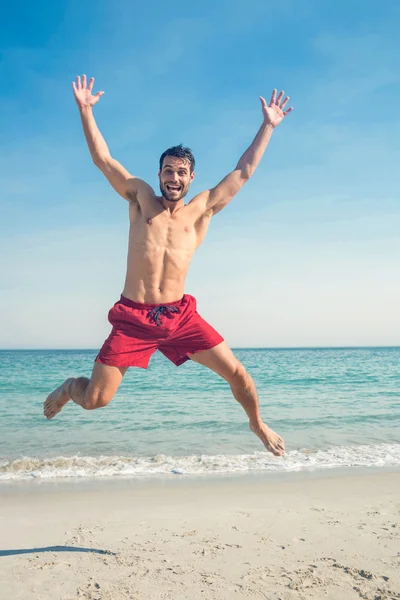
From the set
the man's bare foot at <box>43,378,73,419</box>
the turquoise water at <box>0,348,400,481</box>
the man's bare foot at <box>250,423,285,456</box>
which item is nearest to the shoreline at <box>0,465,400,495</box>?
Answer: the turquoise water at <box>0,348,400,481</box>

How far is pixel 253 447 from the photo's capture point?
9.62 metres

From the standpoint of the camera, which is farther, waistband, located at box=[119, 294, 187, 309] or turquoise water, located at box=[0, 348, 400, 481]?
turquoise water, located at box=[0, 348, 400, 481]

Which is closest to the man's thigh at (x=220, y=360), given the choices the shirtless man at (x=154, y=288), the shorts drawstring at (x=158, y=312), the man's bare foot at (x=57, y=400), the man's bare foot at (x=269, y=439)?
the shirtless man at (x=154, y=288)

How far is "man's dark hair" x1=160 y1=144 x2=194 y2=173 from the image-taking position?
15.6ft

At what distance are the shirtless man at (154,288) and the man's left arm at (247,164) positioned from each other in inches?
7.0

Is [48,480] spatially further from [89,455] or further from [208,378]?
[208,378]

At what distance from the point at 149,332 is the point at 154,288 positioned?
38 centimetres

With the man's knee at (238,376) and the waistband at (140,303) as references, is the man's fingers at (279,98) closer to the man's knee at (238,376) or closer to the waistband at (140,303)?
the waistband at (140,303)

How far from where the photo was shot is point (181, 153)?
4.78m

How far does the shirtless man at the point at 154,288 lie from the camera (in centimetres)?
463

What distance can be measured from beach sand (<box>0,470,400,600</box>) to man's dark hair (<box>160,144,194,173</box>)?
11.0ft

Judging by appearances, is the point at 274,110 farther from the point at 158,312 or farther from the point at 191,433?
the point at 191,433

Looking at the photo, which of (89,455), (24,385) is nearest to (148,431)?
(89,455)

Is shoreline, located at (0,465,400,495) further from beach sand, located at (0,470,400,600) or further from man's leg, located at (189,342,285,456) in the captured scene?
man's leg, located at (189,342,285,456)
